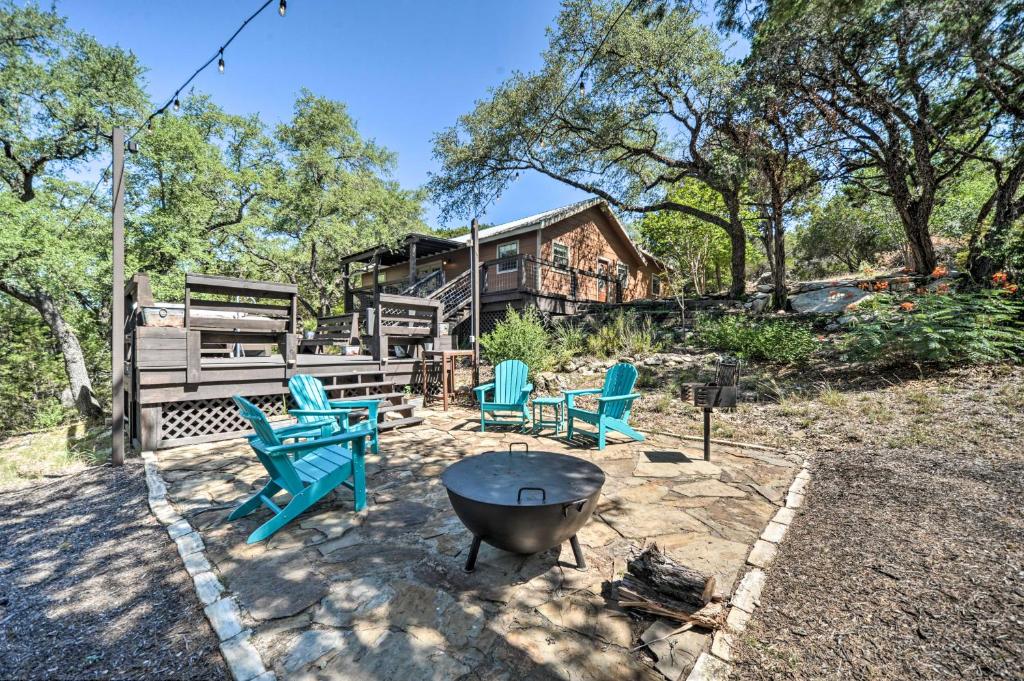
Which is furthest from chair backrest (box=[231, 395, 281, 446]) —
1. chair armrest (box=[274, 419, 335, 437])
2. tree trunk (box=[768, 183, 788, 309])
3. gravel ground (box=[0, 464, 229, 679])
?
tree trunk (box=[768, 183, 788, 309])

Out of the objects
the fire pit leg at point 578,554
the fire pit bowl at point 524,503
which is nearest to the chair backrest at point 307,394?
the fire pit bowl at point 524,503

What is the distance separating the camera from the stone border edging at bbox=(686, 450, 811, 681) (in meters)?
1.68

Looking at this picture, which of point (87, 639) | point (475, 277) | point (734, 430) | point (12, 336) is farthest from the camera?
point (12, 336)

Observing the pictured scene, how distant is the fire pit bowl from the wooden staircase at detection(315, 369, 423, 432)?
3.20 metres

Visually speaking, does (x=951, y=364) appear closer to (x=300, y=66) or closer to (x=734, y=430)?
(x=734, y=430)

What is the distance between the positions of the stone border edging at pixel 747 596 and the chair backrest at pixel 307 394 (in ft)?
13.1

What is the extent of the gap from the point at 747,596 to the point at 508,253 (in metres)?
15.0

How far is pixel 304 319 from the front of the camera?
22438mm

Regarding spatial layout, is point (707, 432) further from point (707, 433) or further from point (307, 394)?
point (307, 394)

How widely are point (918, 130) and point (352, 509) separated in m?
11.9

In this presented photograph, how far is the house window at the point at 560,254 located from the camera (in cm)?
1612

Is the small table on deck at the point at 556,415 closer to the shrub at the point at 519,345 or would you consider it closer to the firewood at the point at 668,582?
the shrub at the point at 519,345

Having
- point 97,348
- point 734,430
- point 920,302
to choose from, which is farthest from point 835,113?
point 97,348

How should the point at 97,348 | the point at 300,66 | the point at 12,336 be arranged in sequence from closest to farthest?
the point at 300,66 → the point at 12,336 → the point at 97,348
